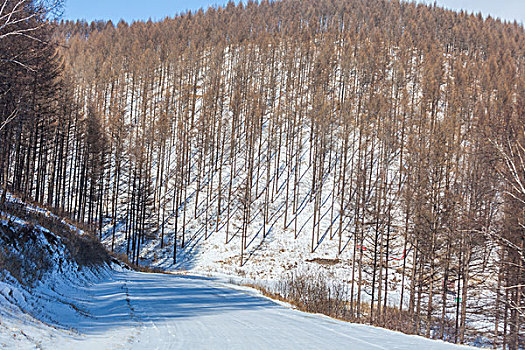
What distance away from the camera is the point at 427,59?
73500 millimetres

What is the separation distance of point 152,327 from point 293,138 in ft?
161

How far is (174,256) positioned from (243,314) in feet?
121

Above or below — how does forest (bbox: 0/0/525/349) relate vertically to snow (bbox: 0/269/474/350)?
above

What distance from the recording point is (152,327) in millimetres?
6723

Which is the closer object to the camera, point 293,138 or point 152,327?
point 152,327

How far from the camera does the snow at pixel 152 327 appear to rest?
528cm

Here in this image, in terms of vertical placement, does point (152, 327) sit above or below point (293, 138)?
below

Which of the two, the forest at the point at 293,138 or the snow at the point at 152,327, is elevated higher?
the forest at the point at 293,138

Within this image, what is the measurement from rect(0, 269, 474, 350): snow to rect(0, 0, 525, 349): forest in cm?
922

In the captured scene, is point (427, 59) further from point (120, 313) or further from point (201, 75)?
point (120, 313)

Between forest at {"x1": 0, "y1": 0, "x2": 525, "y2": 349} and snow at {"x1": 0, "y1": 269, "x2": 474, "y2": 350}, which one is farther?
forest at {"x1": 0, "y1": 0, "x2": 525, "y2": 349}

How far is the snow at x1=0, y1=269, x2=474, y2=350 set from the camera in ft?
17.3

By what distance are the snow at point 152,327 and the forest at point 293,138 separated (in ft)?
30.2

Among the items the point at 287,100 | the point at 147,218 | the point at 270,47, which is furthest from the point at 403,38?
the point at 147,218
